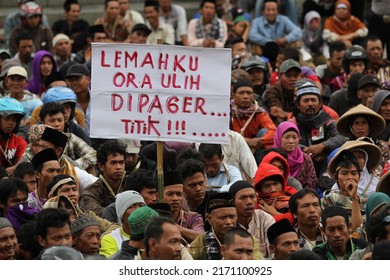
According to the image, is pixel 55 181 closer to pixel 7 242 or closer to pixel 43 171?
pixel 43 171

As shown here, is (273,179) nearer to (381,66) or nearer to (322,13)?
(381,66)

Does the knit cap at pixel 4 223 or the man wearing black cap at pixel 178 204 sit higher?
the knit cap at pixel 4 223

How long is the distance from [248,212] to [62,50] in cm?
867

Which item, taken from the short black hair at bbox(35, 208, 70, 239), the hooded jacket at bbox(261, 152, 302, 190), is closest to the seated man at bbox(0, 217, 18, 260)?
the short black hair at bbox(35, 208, 70, 239)

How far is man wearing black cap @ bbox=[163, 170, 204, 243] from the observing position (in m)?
14.6

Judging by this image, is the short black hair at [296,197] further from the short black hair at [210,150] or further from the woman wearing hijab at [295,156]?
the woman wearing hijab at [295,156]

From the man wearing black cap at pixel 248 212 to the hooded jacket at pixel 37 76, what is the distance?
6.64 meters

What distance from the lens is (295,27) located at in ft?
79.4

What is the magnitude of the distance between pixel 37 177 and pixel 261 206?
2.08 metres

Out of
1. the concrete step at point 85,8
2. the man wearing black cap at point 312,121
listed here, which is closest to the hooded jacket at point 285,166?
the man wearing black cap at point 312,121

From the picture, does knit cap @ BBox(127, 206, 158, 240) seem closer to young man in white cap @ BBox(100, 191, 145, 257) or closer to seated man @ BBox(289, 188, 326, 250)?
young man in white cap @ BBox(100, 191, 145, 257)

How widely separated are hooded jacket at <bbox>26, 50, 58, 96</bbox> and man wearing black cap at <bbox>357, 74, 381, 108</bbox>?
413 cm

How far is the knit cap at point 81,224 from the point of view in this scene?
44.4 feet
